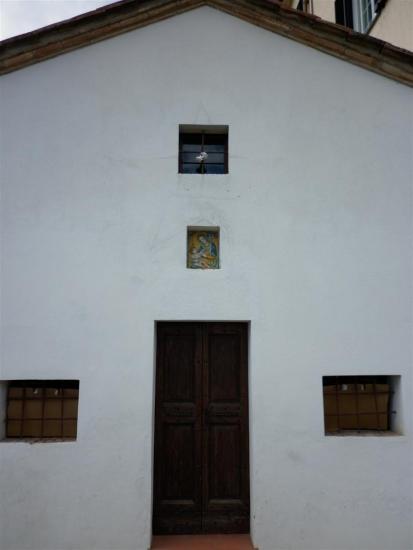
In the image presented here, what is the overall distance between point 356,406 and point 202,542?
2.12m

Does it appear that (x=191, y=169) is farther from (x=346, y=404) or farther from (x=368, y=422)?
(x=368, y=422)

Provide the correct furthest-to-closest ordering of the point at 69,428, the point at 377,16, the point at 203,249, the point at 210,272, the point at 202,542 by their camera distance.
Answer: the point at 377,16, the point at 203,249, the point at 210,272, the point at 69,428, the point at 202,542

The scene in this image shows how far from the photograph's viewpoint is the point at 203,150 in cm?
480

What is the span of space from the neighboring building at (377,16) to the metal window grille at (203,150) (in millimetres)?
3049

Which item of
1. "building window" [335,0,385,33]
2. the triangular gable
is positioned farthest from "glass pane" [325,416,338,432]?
"building window" [335,0,385,33]

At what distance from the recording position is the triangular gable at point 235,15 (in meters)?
4.52

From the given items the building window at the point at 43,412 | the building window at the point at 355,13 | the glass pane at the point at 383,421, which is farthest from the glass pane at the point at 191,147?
the building window at the point at 355,13

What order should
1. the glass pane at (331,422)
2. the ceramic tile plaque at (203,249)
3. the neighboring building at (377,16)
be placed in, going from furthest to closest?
the neighboring building at (377,16) → the ceramic tile plaque at (203,249) → the glass pane at (331,422)

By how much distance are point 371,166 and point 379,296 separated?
4.86 feet

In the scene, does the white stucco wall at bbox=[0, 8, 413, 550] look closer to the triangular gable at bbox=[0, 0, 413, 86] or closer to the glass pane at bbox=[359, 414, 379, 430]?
the triangular gable at bbox=[0, 0, 413, 86]

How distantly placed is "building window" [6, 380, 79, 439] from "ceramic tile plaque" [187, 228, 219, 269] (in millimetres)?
1865

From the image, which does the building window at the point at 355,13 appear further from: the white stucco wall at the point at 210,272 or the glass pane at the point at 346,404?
the glass pane at the point at 346,404

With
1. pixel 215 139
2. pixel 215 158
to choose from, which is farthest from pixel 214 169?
pixel 215 139

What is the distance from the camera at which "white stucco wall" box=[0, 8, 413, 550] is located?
4023 millimetres
